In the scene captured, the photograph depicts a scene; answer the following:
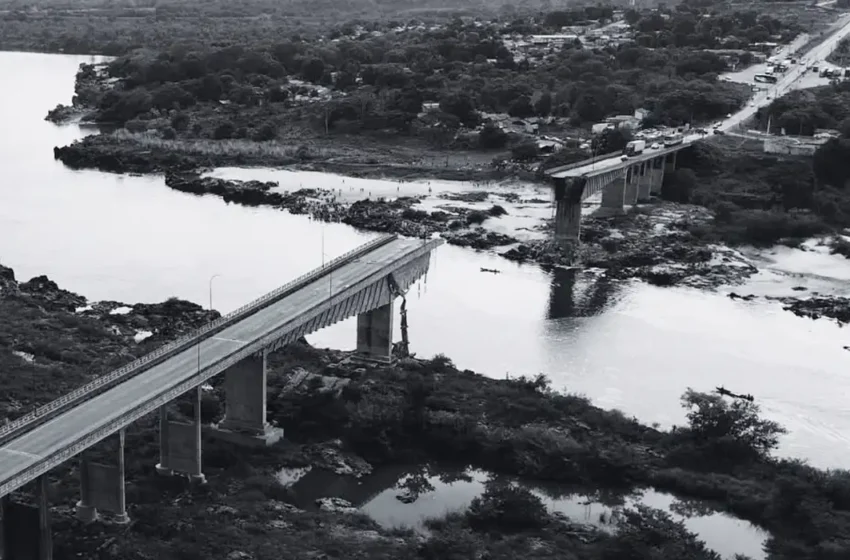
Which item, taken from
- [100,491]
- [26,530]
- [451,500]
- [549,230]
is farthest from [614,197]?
[26,530]

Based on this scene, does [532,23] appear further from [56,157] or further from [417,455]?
[417,455]

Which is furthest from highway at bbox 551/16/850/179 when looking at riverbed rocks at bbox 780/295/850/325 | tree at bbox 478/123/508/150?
riverbed rocks at bbox 780/295/850/325

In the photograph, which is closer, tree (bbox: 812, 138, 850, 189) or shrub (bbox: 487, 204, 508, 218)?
shrub (bbox: 487, 204, 508, 218)

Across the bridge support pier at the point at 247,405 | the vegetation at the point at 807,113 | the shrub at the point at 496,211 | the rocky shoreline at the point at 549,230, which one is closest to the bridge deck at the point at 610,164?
the rocky shoreline at the point at 549,230

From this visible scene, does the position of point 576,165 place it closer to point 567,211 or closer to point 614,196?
point 614,196

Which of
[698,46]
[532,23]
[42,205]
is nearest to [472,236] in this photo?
[42,205]

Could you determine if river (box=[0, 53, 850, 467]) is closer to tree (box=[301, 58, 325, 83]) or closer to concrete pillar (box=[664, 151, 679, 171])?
concrete pillar (box=[664, 151, 679, 171])
